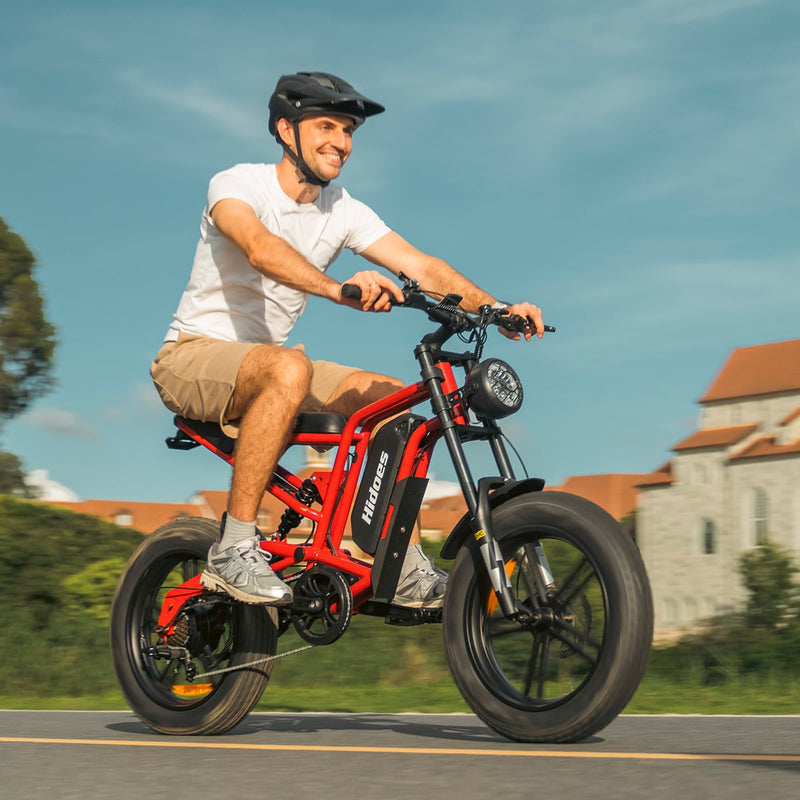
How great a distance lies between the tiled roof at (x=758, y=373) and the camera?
79.5 meters

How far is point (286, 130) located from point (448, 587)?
2.01m

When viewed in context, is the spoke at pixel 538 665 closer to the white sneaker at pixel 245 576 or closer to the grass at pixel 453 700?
the white sneaker at pixel 245 576

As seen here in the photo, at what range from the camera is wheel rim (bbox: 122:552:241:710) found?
17.7 feet

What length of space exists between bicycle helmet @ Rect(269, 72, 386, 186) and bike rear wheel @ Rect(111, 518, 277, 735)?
1563 millimetres

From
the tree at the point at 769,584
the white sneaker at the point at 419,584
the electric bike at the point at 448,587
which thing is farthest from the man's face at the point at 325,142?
the tree at the point at 769,584

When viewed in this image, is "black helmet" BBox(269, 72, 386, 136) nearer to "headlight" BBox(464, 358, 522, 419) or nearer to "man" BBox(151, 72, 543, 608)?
"man" BBox(151, 72, 543, 608)

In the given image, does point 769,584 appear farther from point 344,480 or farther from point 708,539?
point 344,480

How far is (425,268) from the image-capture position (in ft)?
19.7

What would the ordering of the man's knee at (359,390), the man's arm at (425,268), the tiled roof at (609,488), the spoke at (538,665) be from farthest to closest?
the tiled roof at (609,488), the man's arm at (425,268), the man's knee at (359,390), the spoke at (538,665)

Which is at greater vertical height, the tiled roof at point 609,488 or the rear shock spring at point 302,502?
the tiled roof at point 609,488

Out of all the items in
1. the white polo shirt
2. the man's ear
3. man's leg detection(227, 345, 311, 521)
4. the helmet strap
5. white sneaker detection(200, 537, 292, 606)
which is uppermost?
the man's ear

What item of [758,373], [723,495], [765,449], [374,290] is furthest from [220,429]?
[758,373]

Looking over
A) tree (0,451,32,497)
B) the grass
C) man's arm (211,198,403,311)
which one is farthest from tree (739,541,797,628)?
man's arm (211,198,403,311)

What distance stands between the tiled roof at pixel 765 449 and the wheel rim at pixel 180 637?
222ft
